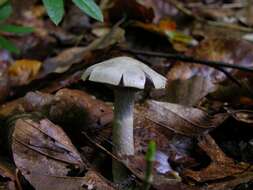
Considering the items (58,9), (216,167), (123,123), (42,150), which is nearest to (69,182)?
(42,150)

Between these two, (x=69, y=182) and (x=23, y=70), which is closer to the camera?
(x=69, y=182)

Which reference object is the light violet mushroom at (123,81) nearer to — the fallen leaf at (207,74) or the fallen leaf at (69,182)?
the fallen leaf at (69,182)

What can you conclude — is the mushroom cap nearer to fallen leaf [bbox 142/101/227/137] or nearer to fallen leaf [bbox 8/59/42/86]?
fallen leaf [bbox 142/101/227/137]

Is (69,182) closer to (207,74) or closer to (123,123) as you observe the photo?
(123,123)

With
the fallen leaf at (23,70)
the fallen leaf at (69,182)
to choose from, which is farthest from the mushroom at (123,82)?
the fallen leaf at (23,70)

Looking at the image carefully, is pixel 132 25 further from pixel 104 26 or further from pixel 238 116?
pixel 238 116

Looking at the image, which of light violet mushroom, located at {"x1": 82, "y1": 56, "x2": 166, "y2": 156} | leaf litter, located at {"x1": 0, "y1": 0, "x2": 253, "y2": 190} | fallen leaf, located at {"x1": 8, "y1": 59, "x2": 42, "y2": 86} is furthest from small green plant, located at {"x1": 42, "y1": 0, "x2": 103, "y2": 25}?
fallen leaf, located at {"x1": 8, "y1": 59, "x2": 42, "y2": 86}

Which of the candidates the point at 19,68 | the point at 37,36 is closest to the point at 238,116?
the point at 19,68
